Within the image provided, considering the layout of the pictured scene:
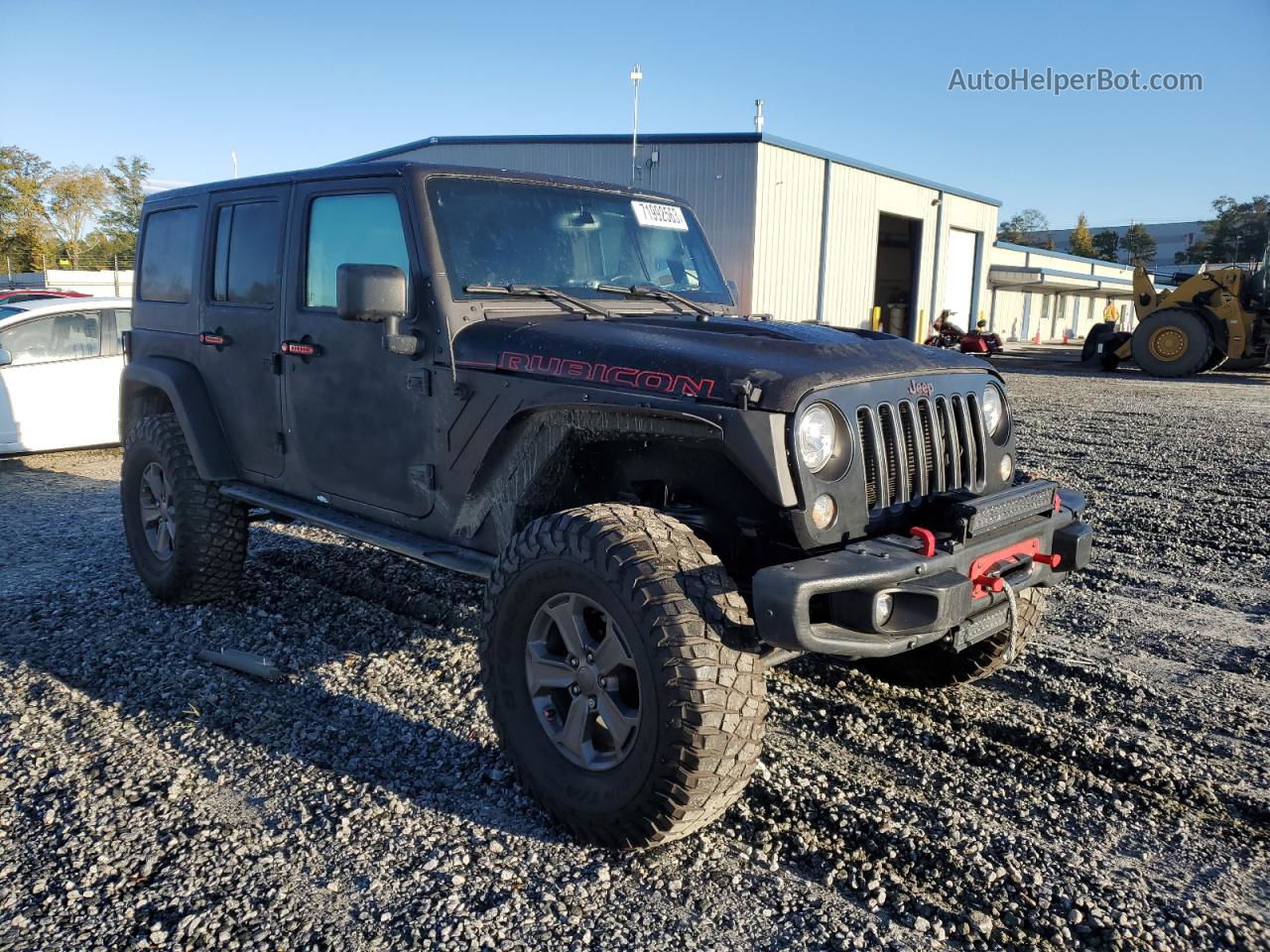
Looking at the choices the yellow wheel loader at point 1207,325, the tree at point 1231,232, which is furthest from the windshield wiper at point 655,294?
the tree at point 1231,232

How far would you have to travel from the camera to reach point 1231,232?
82.4m

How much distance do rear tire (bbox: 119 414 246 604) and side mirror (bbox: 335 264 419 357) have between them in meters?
2.05

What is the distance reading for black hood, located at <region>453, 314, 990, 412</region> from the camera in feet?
9.37

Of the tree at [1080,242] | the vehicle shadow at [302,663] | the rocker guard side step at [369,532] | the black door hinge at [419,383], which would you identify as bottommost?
the vehicle shadow at [302,663]

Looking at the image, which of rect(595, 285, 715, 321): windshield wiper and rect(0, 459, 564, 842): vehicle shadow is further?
rect(595, 285, 715, 321): windshield wiper

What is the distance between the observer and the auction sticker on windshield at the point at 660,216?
4.46m

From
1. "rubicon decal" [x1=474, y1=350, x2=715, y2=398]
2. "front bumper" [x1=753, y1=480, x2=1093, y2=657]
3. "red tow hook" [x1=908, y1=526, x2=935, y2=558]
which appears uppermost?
"rubicon decal" [x1=474, y1=350, x2=715, y2=398]

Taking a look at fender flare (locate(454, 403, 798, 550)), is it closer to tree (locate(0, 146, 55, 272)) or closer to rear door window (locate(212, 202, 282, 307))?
rear door window (locate(212, 202, 282, 307))

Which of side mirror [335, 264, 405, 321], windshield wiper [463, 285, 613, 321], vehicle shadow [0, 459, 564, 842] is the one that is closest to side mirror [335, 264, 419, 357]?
side mirror [335, 264, 405, 321]

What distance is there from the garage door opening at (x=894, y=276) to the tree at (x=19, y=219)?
132ft

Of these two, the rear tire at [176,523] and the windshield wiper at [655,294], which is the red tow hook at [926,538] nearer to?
the windshield wiper at [655,294]

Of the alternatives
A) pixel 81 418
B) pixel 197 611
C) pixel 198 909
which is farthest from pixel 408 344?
pixel 81 418

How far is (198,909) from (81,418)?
838cm

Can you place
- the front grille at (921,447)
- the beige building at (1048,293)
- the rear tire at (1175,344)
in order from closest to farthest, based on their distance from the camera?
1. the front grille at (921,447)
2. the rear tire at (1175,344)
3. the beige building at (1048,293)
